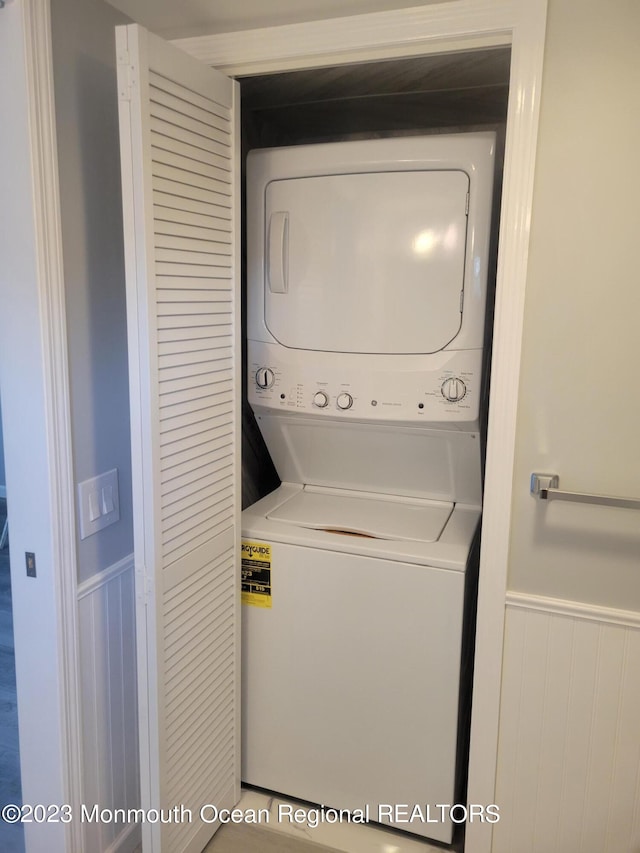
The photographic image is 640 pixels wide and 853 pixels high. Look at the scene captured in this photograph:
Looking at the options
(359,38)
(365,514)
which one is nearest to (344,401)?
(365,514)

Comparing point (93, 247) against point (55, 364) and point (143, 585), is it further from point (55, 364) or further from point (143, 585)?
point (143, 585)

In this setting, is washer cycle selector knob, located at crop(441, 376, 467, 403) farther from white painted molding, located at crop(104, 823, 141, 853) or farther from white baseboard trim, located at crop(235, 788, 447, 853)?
white painted molding, located at crop(104, 823, 141, 853)

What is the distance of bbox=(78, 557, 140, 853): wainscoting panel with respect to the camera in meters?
1.56

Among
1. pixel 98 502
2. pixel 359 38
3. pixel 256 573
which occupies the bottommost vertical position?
pixel 256 573

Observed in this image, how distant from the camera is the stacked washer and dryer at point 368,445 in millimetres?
1687

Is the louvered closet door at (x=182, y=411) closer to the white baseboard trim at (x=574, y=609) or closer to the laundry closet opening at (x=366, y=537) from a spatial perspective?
the laundry closet opening at (x=366, y=537)

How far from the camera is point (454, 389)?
1716 millimetres

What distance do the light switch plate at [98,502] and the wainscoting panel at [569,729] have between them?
38.0 inches

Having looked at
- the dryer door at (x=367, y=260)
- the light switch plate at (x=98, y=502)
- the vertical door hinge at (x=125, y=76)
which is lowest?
the light switch plate at (x=98, y=502)

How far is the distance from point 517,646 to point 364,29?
1465 mm

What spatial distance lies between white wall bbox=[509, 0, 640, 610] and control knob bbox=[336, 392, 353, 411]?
1.56 ft

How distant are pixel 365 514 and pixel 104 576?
2.43 feet

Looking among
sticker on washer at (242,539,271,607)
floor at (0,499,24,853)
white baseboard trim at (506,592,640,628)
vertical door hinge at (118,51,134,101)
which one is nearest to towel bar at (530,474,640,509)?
white baseboard trim at (506,592,640,628)

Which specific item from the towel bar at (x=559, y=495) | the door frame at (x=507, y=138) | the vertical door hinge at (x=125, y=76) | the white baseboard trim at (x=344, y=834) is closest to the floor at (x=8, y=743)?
the white baseboard trim at (x=344, y=834)
